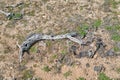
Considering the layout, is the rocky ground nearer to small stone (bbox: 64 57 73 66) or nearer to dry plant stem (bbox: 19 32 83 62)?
small stone (bbox: 64 57 73 66)

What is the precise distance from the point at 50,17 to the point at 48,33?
1.63m

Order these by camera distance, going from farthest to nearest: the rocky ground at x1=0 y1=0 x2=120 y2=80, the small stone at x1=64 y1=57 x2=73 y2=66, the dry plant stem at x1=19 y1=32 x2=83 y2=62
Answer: the dry plant stem at x1=19 y1=32 x2=83 y2=62
the small stone at x1=64 y1=57 x2=73 y2=66
the rocky ground at x1=0 y1=0 x2=120 y2=80

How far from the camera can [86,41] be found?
18.7 metres

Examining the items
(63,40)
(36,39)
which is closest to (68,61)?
(63,40)

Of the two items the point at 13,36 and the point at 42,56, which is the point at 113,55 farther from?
the point at 13,36

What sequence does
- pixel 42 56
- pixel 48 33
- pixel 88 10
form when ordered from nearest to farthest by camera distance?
pixel 42 56
pixel 48 33
pixel 88 10

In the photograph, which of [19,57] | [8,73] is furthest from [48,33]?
[8,73]

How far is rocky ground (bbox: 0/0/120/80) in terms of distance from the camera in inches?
691

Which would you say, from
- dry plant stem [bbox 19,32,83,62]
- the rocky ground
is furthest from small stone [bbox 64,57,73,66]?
dry plant stem [bbox 19,32,83,62]

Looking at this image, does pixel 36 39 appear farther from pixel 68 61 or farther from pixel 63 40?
pixel 68 61

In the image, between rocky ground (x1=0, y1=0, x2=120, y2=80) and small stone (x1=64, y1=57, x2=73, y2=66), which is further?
small stone (x1=64, y1=57, x2=73, y2=66)

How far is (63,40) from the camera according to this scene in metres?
Result: 19.0

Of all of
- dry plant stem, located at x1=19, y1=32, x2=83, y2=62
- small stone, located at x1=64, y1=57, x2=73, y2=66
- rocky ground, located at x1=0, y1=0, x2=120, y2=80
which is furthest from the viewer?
dry plant stem, located at x1=19, y1=32, x2=83, y2=62

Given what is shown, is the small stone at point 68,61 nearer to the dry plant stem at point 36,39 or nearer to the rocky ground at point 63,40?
the rocky ground at point 63,40
